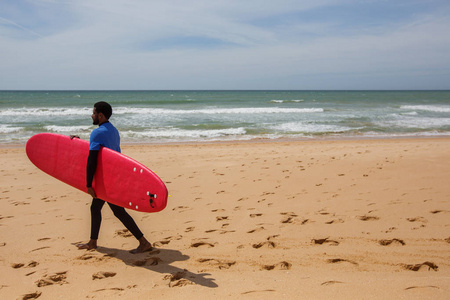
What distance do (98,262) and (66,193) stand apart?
2.95m

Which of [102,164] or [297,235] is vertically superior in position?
[102,164]

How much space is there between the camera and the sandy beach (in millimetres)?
2617

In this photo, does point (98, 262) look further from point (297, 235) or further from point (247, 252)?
point (297, 235)

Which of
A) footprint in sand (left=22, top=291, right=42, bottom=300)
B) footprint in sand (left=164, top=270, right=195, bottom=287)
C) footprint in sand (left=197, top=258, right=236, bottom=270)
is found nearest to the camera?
footprint in sand (left=22, top=291, right=42, bottom=300)

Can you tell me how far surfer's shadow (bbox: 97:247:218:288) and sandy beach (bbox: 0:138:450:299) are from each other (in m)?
0.02

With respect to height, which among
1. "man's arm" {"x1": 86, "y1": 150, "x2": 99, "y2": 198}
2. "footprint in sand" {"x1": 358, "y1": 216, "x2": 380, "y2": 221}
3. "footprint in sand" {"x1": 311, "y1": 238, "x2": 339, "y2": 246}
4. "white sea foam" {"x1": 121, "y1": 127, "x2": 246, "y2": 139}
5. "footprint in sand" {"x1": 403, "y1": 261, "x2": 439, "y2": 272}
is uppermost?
"man's arm" {"x1": 86, "y1": 150, "x2": 99, "y2": 198}

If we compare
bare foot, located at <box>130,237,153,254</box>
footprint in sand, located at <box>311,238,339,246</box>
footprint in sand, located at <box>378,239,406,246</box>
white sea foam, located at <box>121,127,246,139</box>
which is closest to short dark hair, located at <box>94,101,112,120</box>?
bare foot, located at <box>130,237,153,254</box>

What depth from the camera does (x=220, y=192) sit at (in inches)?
217

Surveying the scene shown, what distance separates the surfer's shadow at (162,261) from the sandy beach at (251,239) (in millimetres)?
17

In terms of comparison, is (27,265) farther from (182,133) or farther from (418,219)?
(182,133)

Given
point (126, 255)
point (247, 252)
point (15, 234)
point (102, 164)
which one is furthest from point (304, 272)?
point (15, 234)

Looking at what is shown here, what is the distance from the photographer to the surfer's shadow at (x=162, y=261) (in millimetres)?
2820

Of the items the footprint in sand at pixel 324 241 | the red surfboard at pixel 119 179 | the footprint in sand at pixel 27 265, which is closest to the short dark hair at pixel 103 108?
the red surfboard at pixel 119 179

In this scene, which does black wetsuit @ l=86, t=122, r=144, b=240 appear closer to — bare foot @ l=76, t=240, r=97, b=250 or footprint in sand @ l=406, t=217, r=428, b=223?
bare foot @ l=76, t=240, r=97, b=250
